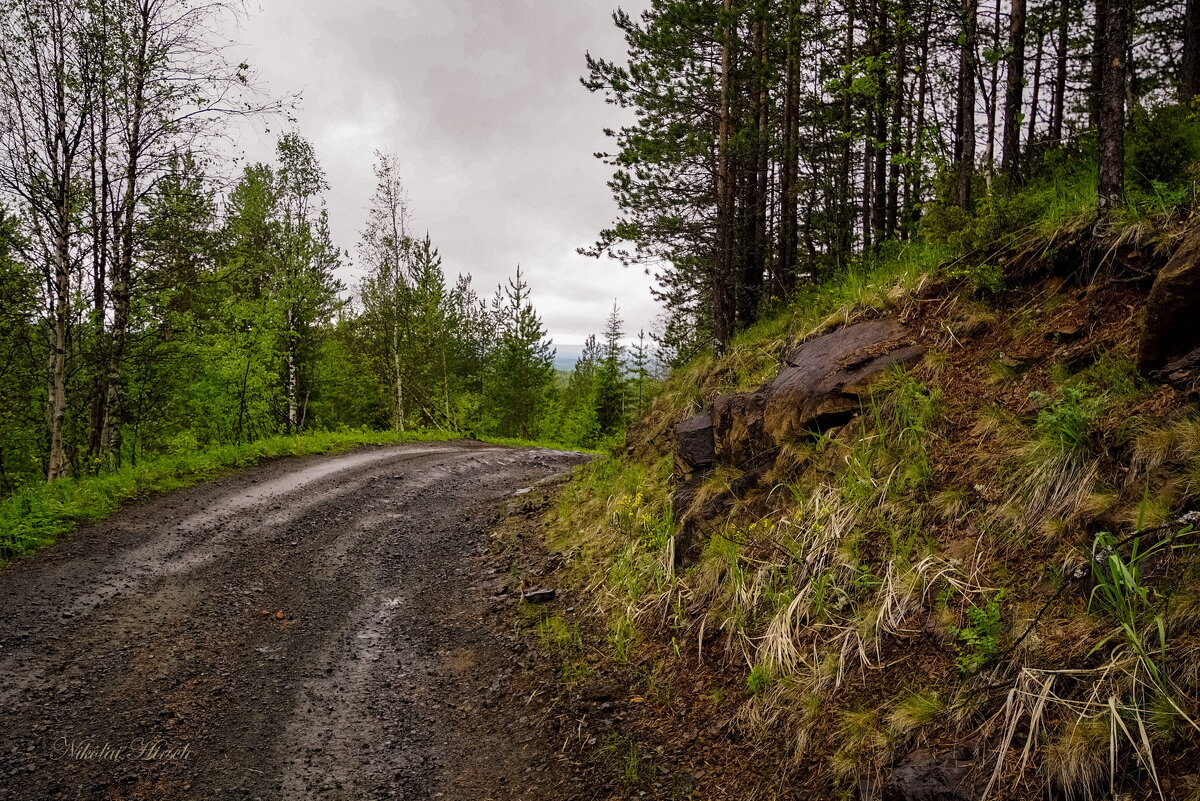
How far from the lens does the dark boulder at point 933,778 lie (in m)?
2.54

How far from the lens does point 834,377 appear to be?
5246 mm

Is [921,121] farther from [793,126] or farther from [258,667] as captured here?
[258,667]

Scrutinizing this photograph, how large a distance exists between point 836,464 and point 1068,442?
5.32 ft

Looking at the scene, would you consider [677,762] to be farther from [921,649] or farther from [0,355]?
[0,355]

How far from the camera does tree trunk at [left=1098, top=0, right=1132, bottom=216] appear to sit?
4.26 meters

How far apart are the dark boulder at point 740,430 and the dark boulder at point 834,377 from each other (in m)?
0.12

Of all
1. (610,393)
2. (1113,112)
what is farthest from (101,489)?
(610,393)

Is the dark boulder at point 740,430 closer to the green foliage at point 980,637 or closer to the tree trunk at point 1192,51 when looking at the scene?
the green foliage at point 980,637

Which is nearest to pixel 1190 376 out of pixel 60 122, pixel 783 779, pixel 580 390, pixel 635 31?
pixel 783 779

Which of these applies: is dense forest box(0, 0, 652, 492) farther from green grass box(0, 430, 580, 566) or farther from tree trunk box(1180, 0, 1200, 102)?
tree trunk box(1180, 0, 1200, 102)

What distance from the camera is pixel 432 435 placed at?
22062 mm

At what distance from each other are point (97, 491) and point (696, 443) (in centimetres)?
947

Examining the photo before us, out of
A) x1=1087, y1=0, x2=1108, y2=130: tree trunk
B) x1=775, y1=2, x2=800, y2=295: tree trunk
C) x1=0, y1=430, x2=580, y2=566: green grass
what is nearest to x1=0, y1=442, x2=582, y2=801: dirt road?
x1=0, y1=430, x2=580, y2=566: green grass

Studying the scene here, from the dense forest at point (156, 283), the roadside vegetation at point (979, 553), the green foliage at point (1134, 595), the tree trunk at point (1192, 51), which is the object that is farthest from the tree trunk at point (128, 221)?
the tree trunk at point (1192, 51)
